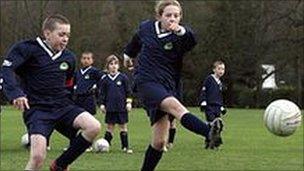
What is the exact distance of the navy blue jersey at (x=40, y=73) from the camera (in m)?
8.88

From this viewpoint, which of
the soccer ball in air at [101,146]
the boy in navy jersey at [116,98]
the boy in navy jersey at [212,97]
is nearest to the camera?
the soccer ball in air at [101,146]

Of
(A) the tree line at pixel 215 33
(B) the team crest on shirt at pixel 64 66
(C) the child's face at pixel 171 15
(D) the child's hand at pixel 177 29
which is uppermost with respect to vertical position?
(C) the child's face at pixel 171 15

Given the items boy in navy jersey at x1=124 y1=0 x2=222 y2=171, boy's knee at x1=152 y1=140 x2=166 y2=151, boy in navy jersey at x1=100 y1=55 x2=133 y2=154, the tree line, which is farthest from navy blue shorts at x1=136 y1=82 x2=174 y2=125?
the tree line

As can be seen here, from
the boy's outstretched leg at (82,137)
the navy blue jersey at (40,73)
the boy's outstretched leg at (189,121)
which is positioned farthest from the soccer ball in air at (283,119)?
the navy blue jersey at (40,73)

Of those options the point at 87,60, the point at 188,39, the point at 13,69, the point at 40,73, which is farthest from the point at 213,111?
the point at 13,69

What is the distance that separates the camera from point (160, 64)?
9.23 meters

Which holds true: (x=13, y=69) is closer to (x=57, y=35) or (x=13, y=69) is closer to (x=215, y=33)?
(x=57, y=35)

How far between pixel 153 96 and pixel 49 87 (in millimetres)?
1233

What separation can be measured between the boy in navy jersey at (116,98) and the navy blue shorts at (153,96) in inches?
296

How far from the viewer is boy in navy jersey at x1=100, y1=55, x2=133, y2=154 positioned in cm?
1684

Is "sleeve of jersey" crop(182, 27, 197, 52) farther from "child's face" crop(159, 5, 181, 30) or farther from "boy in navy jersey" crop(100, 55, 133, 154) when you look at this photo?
"boy in navy jersey" crop(100, 55, 133, 154)

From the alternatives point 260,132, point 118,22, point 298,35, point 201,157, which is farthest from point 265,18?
point 201,157

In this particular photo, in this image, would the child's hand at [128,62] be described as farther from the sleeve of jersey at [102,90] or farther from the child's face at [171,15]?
the sleeve of jersey at [102,90]

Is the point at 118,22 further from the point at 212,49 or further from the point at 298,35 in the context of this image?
the point at 298,35
